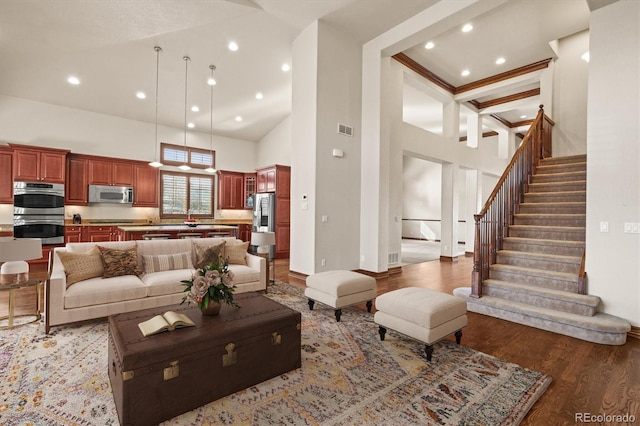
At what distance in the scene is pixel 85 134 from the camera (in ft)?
24.1

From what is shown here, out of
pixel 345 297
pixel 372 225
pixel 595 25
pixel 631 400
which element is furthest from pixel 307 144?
pixel 631 400

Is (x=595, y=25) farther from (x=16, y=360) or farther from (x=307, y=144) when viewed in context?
(x=16, y=360)

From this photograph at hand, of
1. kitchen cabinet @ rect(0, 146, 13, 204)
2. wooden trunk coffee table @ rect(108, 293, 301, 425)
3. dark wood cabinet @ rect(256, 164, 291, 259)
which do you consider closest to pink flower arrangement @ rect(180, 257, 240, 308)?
wooden trunk coffee table @ rect(108, 293, 301, 425)

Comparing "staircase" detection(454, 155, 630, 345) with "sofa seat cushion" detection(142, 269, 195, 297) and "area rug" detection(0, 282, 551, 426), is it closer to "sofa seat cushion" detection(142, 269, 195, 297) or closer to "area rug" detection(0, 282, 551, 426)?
"area rug" detection(0, 282, 551, 426)

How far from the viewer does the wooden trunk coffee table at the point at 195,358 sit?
1.76 metres

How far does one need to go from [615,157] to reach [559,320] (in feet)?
6.18

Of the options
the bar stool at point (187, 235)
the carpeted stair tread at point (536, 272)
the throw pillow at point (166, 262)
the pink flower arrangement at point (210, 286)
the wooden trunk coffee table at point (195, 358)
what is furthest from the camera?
the bar stool at point (187, 235)

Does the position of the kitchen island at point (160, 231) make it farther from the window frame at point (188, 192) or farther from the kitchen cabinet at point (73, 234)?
the window frame at point (188, 192)

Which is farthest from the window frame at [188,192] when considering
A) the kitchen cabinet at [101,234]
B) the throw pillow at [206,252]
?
the throw pillow at [206,252]

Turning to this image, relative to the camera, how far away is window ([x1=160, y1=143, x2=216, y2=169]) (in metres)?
8.64

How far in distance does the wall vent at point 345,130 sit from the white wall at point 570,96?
4688 mm

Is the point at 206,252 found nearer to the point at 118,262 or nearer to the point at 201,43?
the point at 118,262

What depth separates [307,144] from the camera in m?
5.37

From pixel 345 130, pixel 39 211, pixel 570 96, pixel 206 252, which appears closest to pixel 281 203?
pixel 345 130
